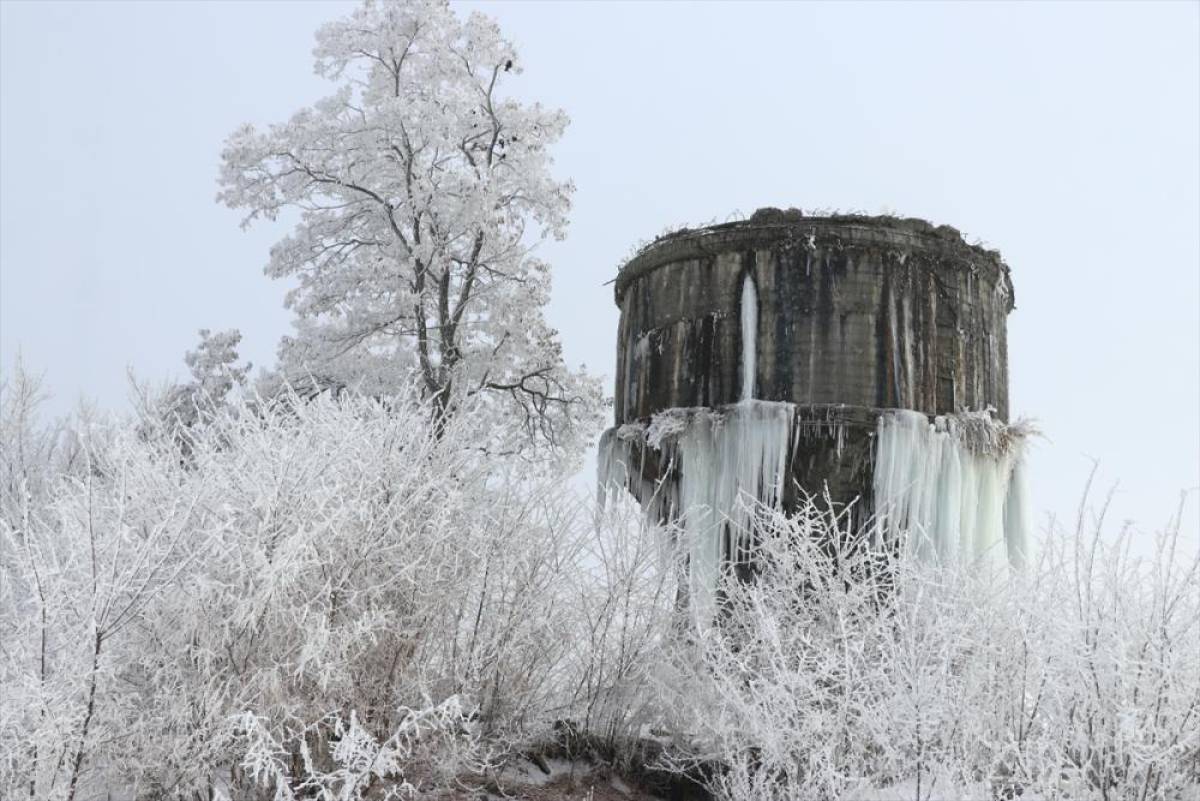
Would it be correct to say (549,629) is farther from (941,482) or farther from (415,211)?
(415,211)

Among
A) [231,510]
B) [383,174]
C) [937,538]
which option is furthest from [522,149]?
[231,510]

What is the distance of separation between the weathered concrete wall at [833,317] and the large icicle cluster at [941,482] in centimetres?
25

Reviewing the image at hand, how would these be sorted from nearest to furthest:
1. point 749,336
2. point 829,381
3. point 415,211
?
point 829,381, point 749,336, point 415,211

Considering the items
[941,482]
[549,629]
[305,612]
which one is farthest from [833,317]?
[305,612]

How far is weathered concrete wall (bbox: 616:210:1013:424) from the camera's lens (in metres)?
11.2

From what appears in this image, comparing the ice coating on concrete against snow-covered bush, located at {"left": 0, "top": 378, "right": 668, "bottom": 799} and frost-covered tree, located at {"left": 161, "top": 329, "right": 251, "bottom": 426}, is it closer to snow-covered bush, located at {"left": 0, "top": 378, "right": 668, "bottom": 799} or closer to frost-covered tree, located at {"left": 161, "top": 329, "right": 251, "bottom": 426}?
snow-covered bush, located at {"left": 0, "top": 378, "right": 668, "bottom": 799}

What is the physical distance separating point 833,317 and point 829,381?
632 mm

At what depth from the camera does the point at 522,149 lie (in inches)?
669

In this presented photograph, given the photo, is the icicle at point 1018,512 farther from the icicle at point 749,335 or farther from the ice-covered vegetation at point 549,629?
the icicle at point 749,335

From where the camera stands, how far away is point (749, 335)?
37.5 feet

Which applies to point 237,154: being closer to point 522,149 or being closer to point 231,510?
point 522,149

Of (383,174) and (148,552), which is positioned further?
(383,174)

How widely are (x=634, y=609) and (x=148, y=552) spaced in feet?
13.6

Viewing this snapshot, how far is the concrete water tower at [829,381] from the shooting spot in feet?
36.3
